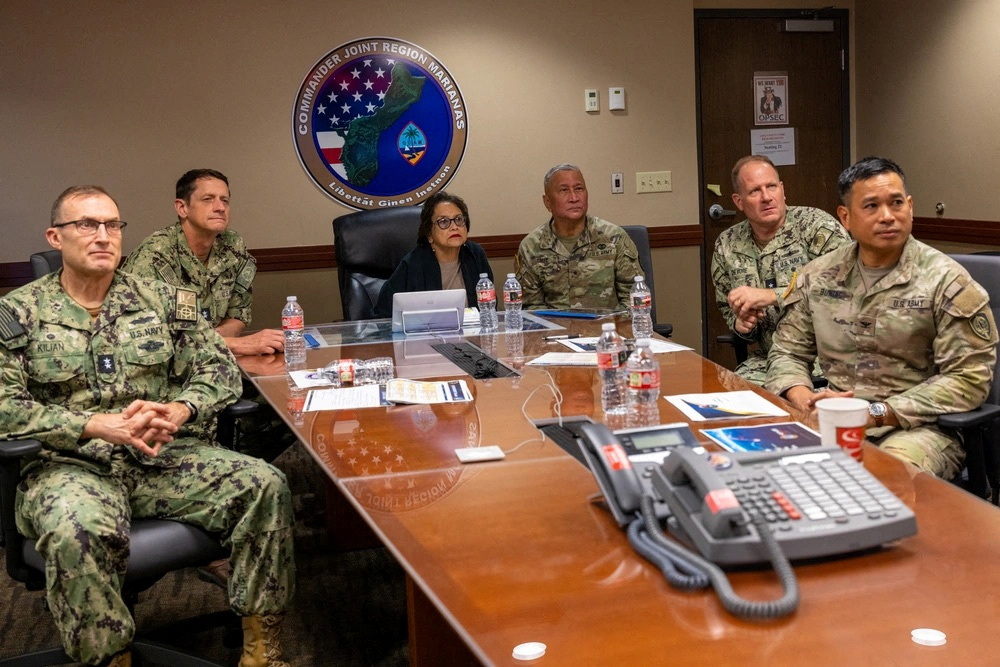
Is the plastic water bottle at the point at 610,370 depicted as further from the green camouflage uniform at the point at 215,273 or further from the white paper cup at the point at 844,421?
the green camouflage uniform at the point at 215,273

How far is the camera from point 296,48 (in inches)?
196

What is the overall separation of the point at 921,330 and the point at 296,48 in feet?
11.1

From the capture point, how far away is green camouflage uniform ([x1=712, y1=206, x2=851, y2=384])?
12.1ft

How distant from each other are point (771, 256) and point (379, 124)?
2.24 meters

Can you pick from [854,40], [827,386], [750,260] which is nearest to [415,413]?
[827,386]

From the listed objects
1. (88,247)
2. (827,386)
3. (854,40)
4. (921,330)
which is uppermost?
(854,40)

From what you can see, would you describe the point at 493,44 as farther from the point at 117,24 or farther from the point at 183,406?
the point at 183,406

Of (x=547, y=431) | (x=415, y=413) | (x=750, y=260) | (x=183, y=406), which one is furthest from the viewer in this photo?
(x=750, y=260)

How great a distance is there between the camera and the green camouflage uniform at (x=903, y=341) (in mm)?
2525

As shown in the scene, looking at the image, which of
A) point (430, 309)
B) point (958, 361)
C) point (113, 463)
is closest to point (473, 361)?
point (430, 309)

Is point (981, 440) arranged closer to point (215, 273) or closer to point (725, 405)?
point (725, 405)

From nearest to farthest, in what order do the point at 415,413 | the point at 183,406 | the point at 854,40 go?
the point at 415,413 < the point at 183,406 < the point at 854,40

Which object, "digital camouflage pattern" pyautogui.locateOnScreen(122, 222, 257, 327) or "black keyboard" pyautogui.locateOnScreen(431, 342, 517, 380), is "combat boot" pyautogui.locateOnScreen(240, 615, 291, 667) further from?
"digital camouflage pattern" pyautogui.locateOnScreen(122, 222, 257, 327)

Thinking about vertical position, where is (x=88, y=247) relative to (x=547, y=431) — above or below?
above
